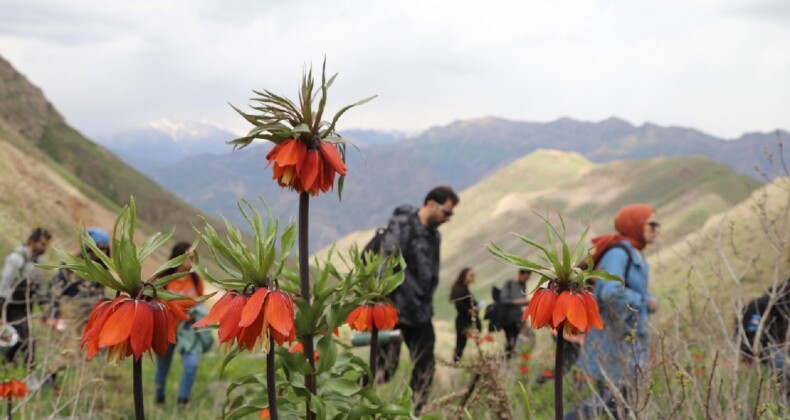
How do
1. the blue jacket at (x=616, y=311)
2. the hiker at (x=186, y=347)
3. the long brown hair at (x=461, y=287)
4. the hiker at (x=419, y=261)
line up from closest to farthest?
the blue jacket at (x=616, y=311) < the hiker at (x=419, y=261) < the hiker at (x=186, y=347) < the long brown hair at (x=461, y=287)

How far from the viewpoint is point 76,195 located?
3334cm

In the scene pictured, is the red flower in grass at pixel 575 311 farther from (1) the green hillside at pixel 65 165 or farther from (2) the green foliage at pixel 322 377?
(1) the green hillside at pixel 65 165

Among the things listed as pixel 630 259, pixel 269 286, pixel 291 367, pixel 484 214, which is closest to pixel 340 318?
pixel 291 367

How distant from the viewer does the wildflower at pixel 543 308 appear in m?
1.69

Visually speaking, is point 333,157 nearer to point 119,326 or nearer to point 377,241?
point 119,326

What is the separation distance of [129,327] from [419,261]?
3800mm

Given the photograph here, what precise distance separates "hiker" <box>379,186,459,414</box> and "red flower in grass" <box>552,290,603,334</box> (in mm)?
3329

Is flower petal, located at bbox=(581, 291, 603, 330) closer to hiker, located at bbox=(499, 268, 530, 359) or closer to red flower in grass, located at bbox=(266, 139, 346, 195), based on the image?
red flower in grass, located at bbox=(266, 139, 346, 195)

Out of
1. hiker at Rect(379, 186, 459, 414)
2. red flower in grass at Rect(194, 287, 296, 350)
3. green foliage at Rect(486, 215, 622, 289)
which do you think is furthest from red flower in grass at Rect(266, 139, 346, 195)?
hiker at Rect(379, 186, 459, 414)

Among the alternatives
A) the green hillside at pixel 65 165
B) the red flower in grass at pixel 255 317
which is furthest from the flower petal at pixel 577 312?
the green hillside at pixel 65 165

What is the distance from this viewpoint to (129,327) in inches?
59.6

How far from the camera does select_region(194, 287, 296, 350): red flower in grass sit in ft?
5.21

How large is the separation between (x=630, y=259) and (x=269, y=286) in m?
3.51

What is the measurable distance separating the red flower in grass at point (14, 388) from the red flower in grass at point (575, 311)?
2973 mm
